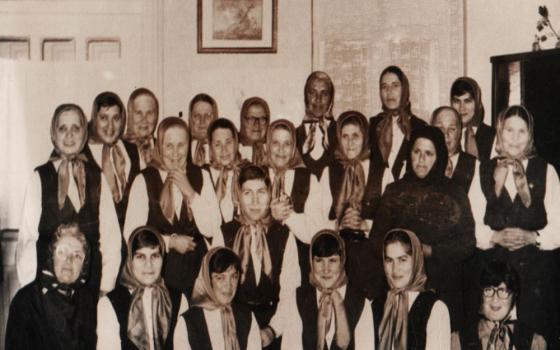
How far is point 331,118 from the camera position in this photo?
247 centimetres

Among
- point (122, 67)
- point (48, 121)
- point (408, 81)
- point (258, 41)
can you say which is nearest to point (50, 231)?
point (48, 121)

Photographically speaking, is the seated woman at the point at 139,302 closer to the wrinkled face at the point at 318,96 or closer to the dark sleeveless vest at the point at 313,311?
the dark sleeveless vest at the point at 313,311

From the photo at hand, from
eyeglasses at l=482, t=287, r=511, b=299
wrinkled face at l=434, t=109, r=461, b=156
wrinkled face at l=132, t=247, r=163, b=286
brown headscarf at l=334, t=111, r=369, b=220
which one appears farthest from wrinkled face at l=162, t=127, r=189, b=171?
eyeglasses at l=482, t=287, r=511, b=299

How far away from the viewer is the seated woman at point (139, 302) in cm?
241

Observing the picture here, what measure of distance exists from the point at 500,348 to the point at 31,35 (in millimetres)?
1782

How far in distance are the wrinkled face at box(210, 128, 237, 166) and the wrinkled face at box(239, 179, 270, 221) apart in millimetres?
96

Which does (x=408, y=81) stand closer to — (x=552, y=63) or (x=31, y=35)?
(x=552, y=63)

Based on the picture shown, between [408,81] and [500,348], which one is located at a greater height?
[408,81]

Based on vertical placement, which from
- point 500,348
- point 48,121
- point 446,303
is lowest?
point 500,348

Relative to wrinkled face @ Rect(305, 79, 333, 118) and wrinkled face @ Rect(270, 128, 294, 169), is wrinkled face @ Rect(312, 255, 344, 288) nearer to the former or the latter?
wrinkled face @ Rect(270, 128, 294, 169)

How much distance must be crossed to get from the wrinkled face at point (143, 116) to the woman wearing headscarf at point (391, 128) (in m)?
0.69

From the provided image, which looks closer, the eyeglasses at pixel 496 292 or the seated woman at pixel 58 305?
the seated woman at pixel 58 305

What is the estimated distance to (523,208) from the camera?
2.49m

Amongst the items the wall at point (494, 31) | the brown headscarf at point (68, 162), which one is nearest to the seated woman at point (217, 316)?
the brown headscarf at point (68, 162)
